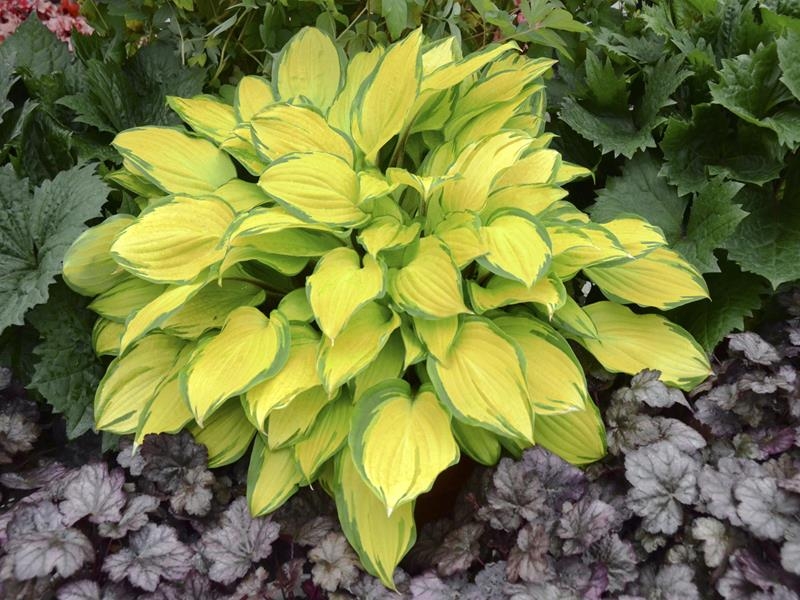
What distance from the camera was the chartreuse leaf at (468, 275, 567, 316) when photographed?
3.67 feet

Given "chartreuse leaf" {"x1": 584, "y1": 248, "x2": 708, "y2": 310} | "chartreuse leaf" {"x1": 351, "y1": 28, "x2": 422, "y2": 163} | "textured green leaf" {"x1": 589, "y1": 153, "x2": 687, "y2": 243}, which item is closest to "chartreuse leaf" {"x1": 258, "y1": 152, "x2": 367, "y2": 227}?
"chartreuse leaf" {"x1": 351, "y1": 28, "x2": 422, "y2": 163}

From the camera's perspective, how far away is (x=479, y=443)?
117 cm

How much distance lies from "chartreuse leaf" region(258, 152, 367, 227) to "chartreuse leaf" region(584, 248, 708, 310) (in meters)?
0.43

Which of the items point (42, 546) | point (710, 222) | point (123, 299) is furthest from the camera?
point (710, 222)

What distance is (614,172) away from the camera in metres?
1.66

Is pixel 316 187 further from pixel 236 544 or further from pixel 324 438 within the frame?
pixel 236 544

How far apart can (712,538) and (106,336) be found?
993 millimetres

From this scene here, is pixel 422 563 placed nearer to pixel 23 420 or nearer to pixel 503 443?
pixel 503 443

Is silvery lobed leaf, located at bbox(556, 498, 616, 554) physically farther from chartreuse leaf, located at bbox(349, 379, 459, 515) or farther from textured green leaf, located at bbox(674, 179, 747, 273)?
textured green leaf, located at bbox(674, 179, 747, 273)

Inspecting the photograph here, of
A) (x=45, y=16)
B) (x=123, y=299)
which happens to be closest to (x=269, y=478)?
(x=123, y=299)

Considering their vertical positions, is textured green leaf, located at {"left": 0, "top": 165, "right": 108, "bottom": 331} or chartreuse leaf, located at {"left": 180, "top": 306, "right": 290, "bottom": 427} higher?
textured green leaf, located at {"left": 0, "top": 165, "right": 108, "bottom": 331}

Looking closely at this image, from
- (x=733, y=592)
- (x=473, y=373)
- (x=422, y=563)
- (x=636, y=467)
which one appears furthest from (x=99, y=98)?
(x=733, y=592)

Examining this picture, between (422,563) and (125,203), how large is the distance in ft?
2.77

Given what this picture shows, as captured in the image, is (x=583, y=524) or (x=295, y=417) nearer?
(x=583, y=524)
